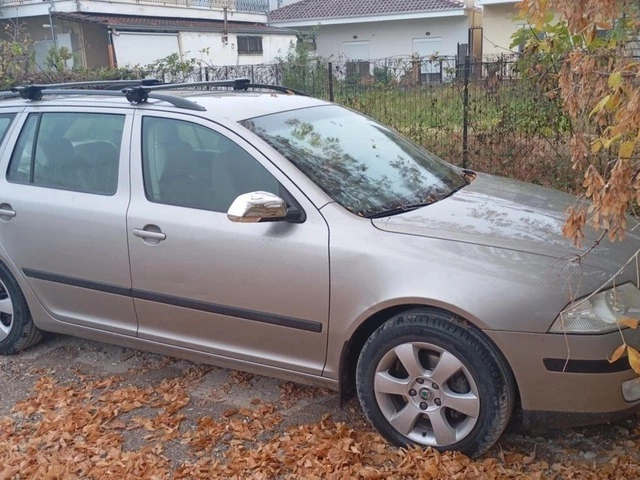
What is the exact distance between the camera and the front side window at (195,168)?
11.8 feet

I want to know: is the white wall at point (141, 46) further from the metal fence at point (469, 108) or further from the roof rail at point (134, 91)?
the roof rail at point (134, 91)

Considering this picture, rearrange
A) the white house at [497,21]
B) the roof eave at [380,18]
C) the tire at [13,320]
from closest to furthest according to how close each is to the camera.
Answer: the tire at [13,320] < the white house at [497,21] < the roof eave at [380,18]

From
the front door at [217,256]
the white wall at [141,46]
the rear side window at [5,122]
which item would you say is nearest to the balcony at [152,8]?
the white wall at [141,46]

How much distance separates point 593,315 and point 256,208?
161 cm

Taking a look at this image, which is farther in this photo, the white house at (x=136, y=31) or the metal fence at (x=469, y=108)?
the white house at (x=136, y=31)

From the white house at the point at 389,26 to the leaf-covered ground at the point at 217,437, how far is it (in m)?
25.6

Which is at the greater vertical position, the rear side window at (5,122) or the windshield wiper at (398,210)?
the rear side window at (5,122)

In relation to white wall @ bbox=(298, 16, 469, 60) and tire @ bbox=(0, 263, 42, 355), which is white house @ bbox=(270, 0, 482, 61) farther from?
tire @ bbox=(0, 263, 42, 355)

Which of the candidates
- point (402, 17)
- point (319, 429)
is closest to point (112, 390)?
point (319, 429)

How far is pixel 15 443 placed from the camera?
3535mm

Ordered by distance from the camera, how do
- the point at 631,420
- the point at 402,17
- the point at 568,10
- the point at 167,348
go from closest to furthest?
1. the point at 568,10
2. the point at 631,420
3. the point at 167,348
4. the point at 402,17

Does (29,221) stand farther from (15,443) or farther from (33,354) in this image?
(15,443)

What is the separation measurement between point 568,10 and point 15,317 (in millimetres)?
3846

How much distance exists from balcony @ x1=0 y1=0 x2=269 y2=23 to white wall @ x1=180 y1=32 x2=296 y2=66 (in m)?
1.86
